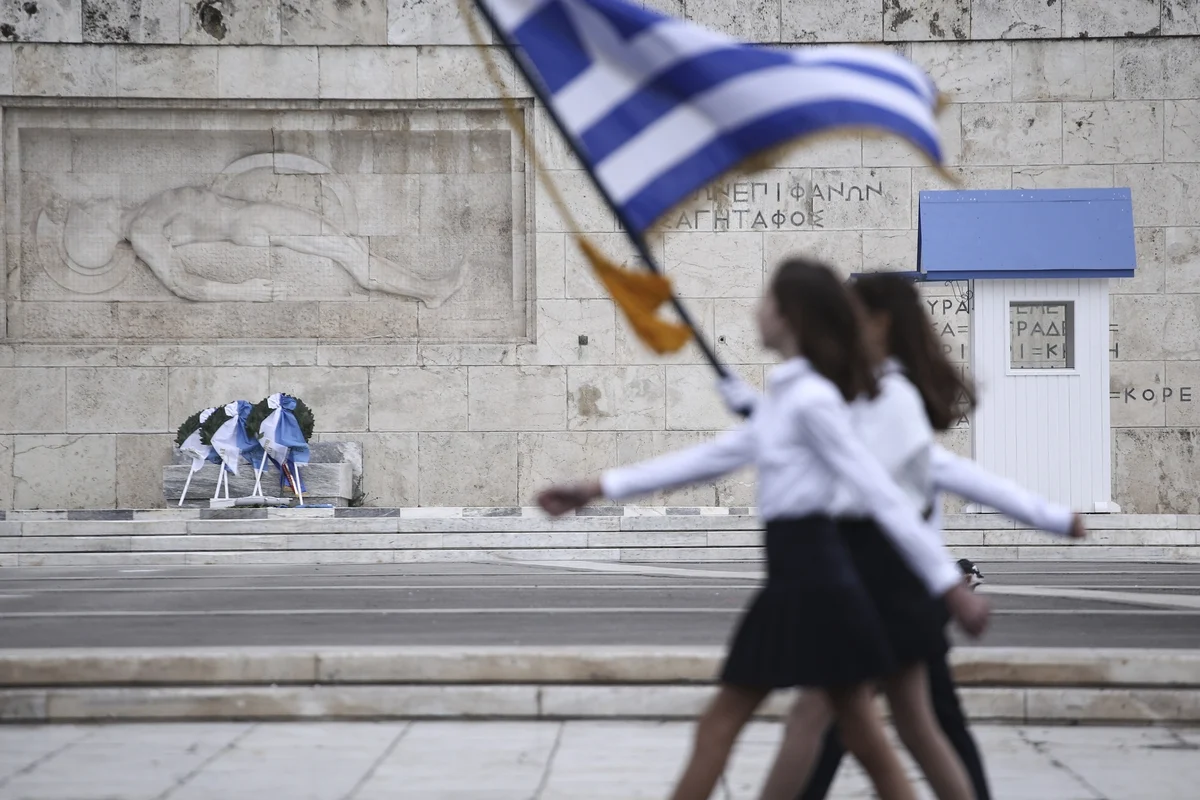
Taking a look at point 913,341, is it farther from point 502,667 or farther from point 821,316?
point 502,667

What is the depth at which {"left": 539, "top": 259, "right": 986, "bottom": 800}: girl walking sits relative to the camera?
3.97m

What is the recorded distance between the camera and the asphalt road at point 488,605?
8.56 metres

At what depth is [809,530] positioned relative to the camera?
4.04 m

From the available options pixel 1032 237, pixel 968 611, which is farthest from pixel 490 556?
pixel 968 611

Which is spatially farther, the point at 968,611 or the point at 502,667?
the point at 502,667

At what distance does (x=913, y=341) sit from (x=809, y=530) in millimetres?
757

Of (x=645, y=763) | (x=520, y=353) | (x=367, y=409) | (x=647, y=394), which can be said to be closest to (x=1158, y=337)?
(x=647, y=394)

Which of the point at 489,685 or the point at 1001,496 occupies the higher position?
the point at 1001,496

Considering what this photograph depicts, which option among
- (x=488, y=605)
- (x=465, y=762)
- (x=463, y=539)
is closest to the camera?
(x=465, y=762)

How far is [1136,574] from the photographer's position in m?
14.1

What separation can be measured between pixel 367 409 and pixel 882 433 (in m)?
17.1

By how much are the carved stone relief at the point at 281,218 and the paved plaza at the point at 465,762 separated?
14.9 meters

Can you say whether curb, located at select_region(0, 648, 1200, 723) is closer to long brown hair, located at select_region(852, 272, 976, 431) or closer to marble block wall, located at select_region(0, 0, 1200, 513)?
long brown hair, located at select_region(852, 272, 976, 431)

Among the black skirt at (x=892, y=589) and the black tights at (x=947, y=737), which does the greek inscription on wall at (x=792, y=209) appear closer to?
the black tights at (x=947, y=737)
